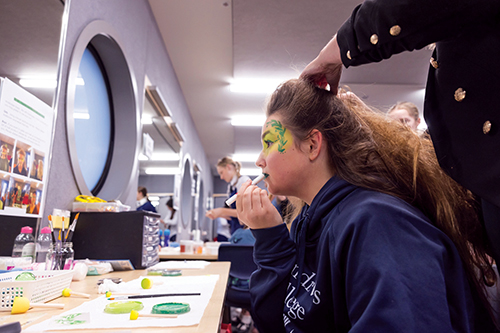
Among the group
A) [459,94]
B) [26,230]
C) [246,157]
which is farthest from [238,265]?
[246,157]

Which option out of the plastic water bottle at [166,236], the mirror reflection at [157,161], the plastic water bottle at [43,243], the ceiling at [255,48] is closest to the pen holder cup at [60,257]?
the plastic water bottle at [43,243]

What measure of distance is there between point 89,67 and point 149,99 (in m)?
0.96

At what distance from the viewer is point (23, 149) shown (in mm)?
1310

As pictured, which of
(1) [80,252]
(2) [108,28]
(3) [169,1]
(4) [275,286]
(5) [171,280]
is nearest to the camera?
(4) [275,286]

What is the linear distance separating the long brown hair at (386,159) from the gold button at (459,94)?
20cm

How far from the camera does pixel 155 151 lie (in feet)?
12.0

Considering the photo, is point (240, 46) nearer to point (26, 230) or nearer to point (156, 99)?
point (156, 99)

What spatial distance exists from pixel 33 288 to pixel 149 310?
0.30 meters

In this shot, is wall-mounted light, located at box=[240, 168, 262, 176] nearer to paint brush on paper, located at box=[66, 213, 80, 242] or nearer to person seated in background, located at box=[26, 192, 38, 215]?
paint brush on paper, located at box=[66, 213, 80, 242]

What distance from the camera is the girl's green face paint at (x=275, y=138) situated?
102 cm

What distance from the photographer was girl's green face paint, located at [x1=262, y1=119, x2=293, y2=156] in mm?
1019

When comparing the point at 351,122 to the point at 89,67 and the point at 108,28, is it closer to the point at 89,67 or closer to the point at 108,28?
the point at 108,28

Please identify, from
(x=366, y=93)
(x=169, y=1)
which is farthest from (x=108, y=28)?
(x=366, y=93)

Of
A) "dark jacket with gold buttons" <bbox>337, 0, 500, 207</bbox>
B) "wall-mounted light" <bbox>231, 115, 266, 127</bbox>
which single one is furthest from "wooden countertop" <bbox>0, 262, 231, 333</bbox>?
"wall-mounted light" <bbox>231, 115, 266, 127</bbox>
